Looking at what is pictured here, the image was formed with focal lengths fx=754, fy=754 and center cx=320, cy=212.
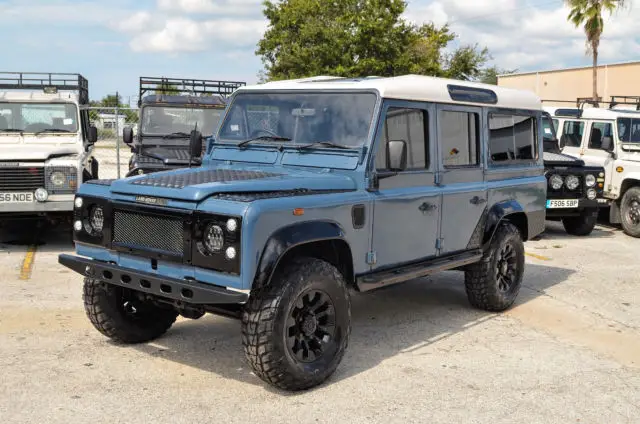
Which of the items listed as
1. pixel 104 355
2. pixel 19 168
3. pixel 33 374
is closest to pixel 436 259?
pixel 104 355

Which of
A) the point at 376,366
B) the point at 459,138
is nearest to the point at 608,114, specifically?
the point at 459,138

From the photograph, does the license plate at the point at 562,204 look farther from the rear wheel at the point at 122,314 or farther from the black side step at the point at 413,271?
the rear wheel at the point at 122,314

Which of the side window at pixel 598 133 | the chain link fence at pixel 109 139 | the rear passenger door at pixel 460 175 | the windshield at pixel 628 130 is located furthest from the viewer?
the chain link fence at pixel 109 139

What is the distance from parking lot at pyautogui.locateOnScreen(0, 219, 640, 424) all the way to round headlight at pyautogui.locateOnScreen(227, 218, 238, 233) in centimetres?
110

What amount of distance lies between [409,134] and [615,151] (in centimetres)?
816

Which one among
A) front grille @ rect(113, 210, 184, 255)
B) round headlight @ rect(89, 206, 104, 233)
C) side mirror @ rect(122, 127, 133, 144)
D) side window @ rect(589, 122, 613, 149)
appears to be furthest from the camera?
side window @ rect(589, 122, 613, 149)

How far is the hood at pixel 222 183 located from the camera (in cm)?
469

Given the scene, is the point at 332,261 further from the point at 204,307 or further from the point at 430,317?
the point at 430,317

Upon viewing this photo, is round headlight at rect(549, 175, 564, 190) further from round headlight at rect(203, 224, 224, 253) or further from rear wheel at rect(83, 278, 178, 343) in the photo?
round headlight at rect(203, 224, 224, 253)

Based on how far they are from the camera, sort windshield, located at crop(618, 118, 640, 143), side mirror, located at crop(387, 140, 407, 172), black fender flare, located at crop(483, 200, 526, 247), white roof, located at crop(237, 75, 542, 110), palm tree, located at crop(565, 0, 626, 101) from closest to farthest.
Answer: side mirror, located at crop(387, 140, 407, 172) < white roof, located at crop(237, 75, 542, 110) < black fender flare, located at crop(483, 200, 526, 247) < windshield, located at crop(618, 118, 640, 143) < palm tree, located at crop(565, 0, 626, 101)

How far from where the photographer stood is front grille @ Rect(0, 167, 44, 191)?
9570 mm

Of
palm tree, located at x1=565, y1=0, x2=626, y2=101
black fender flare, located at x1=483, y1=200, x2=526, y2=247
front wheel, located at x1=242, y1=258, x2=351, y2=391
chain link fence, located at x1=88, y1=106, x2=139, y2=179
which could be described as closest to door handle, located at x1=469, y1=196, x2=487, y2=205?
black fender flare, located at x1=483, y1=200, x2=526, y2=247

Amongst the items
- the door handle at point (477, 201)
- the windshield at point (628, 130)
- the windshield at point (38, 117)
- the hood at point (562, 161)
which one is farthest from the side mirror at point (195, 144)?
the windshield at point (628, 130)

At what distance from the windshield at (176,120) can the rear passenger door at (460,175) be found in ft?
20.9
